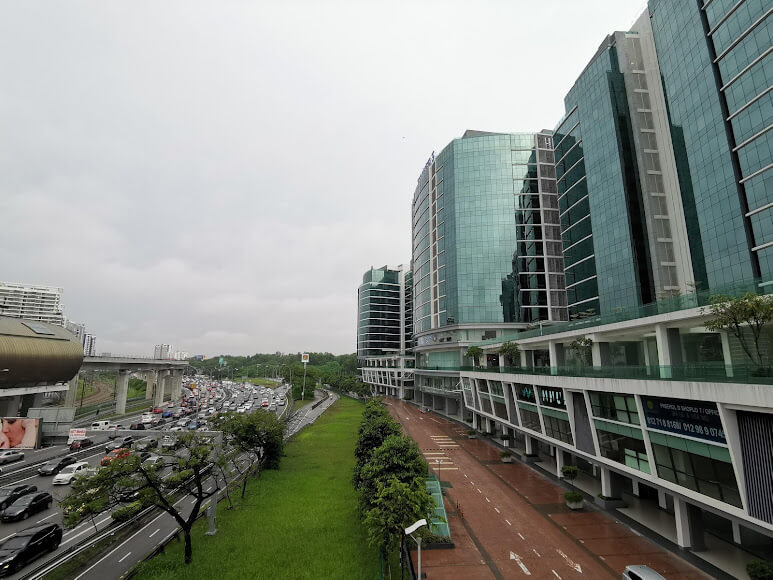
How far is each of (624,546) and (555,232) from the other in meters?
68.8

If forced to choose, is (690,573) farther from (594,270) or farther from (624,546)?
(594,270)

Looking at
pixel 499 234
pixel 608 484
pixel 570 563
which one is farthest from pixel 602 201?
pixel 570 563

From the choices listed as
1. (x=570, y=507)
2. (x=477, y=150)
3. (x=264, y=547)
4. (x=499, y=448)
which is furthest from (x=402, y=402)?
(x=264, y=547)

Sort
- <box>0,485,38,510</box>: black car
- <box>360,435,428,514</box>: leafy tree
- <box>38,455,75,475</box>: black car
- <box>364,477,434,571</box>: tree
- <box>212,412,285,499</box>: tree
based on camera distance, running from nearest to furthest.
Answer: <box>364,477,434,571</box>: tree < <box>360,435,428,514</box>: leafy tree < <box>0,485,38,510</box>: black car < <box>212,412,285,499</box>: tree < <box>38,455,75,475</box>: black car

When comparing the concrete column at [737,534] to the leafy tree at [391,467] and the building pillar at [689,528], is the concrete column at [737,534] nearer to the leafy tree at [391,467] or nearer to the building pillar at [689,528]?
the building pillar at [689,528]

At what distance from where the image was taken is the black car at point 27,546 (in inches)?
824

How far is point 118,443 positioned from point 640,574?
59920mm

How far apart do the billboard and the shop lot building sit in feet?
197

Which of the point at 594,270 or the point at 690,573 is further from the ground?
the point at 594,270

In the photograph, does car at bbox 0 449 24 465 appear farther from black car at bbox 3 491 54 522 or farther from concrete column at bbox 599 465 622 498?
concrete column at bbox 599 465 622 498

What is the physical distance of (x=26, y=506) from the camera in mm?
28547

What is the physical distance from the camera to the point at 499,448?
5334 cm

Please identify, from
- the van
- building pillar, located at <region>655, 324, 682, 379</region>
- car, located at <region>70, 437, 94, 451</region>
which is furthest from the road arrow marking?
car, located at <region>70, 437, 94, 451</region>

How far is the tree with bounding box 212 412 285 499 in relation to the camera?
117ft
